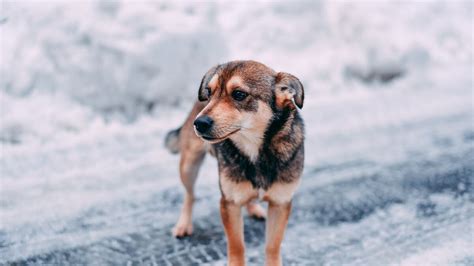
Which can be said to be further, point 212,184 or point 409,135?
point 409,135

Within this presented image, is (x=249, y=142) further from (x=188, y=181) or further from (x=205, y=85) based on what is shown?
(x=188, y=181)

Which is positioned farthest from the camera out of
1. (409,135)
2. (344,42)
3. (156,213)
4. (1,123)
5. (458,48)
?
(458,48)

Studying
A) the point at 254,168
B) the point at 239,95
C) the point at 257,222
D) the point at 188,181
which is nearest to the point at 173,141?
the point at 188,181

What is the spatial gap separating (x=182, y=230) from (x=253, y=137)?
3.76 feet

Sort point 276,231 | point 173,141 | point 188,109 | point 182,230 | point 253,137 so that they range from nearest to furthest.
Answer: point 253,137, point 276,231, point 182,230, point 173,141, point 188,109

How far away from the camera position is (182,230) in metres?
4.02

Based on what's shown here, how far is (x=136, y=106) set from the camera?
6.44m

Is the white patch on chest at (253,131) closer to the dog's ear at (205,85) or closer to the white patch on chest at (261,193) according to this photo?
the white patch on chest at (261,193)

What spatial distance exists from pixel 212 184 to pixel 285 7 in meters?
4.54

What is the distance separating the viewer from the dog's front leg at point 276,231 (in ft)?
11.5

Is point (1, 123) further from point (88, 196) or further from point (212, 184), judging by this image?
point (212, 184)

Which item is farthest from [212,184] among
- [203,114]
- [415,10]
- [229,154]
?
[415,10]

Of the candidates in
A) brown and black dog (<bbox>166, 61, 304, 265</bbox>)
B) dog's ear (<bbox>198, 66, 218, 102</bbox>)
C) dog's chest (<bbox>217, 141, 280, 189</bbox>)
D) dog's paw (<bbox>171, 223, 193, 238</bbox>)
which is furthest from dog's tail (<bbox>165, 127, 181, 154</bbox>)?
dog's chest (<bbox>217, 141, 280, 189</bbox>)

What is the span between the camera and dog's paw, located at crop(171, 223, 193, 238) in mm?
4001
